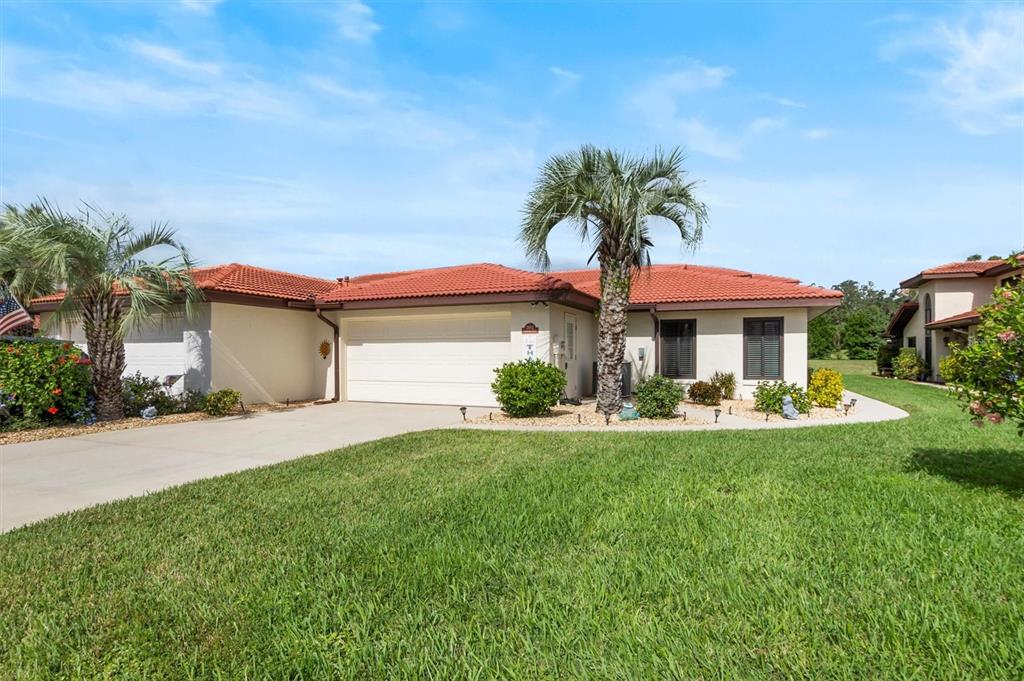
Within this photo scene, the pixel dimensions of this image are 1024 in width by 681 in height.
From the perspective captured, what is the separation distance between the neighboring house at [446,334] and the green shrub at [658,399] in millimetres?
2923

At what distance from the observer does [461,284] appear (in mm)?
15508

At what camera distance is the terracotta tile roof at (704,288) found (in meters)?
15.1

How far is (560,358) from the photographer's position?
14891mm

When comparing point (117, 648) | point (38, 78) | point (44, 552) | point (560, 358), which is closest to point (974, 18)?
point (560, 358)

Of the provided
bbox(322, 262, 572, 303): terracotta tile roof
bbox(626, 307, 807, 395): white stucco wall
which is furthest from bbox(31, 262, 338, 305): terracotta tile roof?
bbox(626, 307, 807, 395): white stucco wall

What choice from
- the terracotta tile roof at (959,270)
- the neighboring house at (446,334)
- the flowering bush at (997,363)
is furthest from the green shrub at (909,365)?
the flowering bush at (997,363)

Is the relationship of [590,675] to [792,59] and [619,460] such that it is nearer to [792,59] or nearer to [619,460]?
[619,460]

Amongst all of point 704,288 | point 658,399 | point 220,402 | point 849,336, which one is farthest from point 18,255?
point 849,336

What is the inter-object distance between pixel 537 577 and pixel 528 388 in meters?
8.38

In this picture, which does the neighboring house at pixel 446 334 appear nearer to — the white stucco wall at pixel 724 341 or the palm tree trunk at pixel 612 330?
the white stucco wall at pixel 724 341

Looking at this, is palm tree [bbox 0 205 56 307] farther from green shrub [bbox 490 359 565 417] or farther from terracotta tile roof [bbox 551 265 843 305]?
terracotta tile roof [bbox 551 265 843 305]

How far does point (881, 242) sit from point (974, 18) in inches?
497

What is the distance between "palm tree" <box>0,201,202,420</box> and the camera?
10.7 m

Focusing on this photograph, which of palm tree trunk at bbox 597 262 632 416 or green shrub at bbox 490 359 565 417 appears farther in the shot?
palm tree trunk at bbox 597 262 632 416
